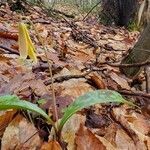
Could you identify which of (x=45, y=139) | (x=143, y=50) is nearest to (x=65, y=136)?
(x=45, y=139)

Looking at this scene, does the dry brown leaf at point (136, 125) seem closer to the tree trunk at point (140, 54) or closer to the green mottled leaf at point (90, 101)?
the green mottled leaf at point (90, 101)

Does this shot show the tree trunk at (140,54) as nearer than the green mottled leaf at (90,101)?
No

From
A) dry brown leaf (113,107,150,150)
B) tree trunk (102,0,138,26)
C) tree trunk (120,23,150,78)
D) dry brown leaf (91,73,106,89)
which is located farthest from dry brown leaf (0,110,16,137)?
tree trunk (102,0,138,26)

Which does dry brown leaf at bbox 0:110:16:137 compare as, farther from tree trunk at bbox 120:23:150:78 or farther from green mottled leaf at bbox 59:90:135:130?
tree trunk at bbox 120:23:150:78

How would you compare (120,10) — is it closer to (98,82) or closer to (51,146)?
(98,82)

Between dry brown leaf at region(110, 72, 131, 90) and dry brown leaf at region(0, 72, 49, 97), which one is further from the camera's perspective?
dry brown leaf at region(110, 72, 131, 90)

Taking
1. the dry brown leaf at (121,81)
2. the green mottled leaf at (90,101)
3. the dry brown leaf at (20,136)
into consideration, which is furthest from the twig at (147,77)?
the dry brown leaf at (20,136)
